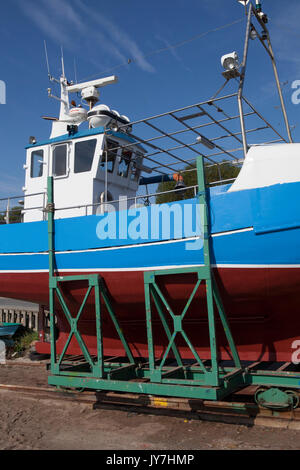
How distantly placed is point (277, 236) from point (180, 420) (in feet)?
8.64

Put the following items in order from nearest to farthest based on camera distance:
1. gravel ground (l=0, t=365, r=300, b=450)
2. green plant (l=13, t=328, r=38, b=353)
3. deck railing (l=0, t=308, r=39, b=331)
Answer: gravel ground (l=0, t=365, r=300, b=450), green plant (l=13, t=328, r=38, b=353), deck railing (l=0, t=308, r=39, b=331)

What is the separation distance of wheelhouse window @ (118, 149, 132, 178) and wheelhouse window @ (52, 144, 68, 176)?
3.65 feet

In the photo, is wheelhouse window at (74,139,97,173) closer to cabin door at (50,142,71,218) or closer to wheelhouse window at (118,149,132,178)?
cabin door at (50,142,71,218)

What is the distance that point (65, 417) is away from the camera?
5.44 meters

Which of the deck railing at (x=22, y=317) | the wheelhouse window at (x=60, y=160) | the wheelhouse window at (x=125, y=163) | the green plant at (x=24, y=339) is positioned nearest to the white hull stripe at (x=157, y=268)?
the wheelhouse window at (x=60, y=160)

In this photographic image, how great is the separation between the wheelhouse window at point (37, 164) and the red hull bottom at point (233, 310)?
2565 millimetres

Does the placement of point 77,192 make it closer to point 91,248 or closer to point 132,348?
point 91,248

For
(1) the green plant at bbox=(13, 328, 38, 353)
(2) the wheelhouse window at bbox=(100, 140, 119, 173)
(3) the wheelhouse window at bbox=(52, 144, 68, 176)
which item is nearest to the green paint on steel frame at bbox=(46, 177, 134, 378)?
(3) the wheelhouse window at bbox=(52, 144, 68, 176)

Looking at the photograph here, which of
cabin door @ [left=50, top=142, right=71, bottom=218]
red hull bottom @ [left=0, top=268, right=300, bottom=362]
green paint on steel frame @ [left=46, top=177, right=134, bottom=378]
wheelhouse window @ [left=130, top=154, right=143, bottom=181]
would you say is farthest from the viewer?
wheelhouse window @ [left=130, top=154, right=143, bottom=181]

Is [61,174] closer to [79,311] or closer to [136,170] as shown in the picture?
Result: [136,170]

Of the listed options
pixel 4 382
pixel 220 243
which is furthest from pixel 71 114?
pixel 4 382

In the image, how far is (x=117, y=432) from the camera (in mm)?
4754

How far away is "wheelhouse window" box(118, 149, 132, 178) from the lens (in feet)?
26.6

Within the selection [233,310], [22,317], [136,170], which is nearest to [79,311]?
[233,310]
